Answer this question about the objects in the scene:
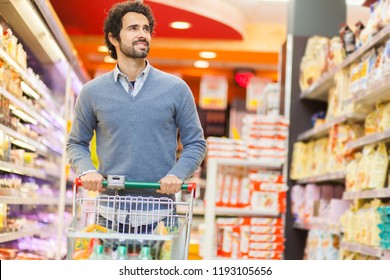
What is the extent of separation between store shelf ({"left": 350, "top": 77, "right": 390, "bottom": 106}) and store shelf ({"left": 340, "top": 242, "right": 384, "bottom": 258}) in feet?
2.59

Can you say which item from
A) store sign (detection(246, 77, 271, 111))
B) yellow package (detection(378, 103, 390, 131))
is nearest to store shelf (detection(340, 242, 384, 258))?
yellow package (detection(378, 103, 390, 131))

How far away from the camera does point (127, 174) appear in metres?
2.73

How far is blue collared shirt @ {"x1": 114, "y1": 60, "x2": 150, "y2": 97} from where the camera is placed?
2.78 m

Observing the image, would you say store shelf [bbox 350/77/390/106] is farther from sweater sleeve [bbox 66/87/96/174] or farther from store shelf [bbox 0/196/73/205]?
store shelf [bbox 0/196/73/205]

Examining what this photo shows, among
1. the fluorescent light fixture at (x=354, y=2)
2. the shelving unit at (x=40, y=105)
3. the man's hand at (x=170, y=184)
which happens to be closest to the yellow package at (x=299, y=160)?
the shelving unit at (x=40, y=105)

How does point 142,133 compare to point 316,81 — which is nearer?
point 142,133

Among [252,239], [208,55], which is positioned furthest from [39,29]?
[208,55]

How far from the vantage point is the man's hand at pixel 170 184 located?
251cm

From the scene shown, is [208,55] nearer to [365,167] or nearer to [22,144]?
[22,144]

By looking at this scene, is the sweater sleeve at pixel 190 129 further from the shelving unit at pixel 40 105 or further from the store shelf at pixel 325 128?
the store shelf at pixel 325 128

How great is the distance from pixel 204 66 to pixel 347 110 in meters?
5.52
